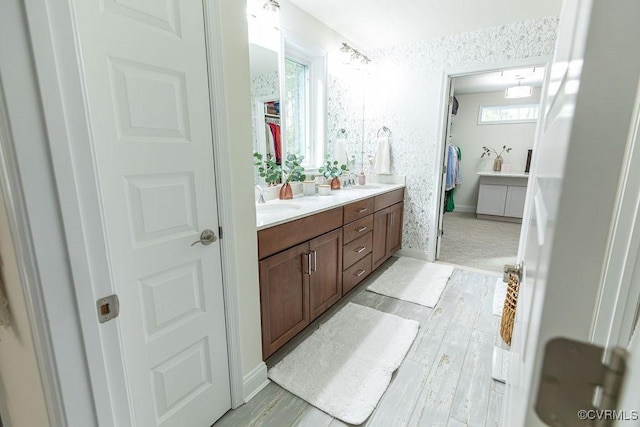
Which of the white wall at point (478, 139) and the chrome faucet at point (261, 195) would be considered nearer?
the chrome faucet at point (261, 195)

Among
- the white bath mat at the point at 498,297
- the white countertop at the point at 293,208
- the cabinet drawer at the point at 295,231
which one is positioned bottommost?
the white bath mat at the point at 498,297

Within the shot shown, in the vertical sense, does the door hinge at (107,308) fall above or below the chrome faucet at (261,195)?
below

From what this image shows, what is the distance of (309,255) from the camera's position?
73.2 inches

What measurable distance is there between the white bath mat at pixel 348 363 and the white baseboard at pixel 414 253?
135 centimetres

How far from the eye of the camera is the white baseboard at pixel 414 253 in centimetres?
340

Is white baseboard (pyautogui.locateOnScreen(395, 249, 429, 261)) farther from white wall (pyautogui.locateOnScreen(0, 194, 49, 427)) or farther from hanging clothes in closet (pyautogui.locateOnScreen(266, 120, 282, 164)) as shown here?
white wall (pyautogui.locateOnScreen(0, 194, 49, 427))

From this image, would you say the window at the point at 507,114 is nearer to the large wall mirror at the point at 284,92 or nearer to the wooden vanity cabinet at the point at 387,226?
the wooden vanity cabinet at the point at 387,226

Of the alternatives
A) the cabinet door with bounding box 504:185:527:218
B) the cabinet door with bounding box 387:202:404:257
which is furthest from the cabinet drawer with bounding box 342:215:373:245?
the cabinet door with bounding box 504:185:527:218

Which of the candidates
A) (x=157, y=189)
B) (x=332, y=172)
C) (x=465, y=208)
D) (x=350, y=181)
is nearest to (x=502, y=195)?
(x=465, y=208)

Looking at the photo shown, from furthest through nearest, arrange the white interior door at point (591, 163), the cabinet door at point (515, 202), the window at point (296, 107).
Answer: the cabinet door at point (515, 202) → the window at point (296, 107) → the white interior door at point (591, 163)

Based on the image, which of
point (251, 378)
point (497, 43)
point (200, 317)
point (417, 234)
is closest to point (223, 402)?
point (251, 378)

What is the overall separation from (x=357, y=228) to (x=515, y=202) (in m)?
3.92

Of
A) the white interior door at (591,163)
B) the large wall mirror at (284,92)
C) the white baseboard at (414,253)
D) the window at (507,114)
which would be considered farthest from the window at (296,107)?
the window at (507,114)

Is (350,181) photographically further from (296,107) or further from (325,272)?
(325,272)
